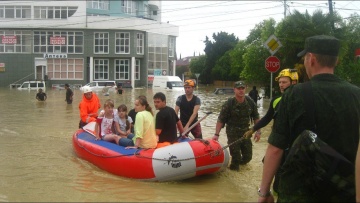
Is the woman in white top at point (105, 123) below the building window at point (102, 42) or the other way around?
below

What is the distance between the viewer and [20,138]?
45.5ft

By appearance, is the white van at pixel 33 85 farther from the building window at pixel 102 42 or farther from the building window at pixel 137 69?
the building window at pixel 137 69

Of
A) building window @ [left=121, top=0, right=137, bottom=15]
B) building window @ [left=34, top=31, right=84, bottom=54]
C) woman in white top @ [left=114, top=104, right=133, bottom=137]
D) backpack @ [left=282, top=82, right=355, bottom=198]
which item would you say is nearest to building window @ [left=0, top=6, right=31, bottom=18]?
building window @ [left=34, top=31, right=84, bottom=54]

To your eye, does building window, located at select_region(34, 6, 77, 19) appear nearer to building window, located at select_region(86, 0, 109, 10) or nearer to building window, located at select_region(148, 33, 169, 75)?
building window, located at select_region(86, 0, 109, 10)

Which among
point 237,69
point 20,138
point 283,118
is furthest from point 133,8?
point 283,118

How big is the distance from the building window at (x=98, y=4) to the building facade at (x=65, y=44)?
574 millimetres

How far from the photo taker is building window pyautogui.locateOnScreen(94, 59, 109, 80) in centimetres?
5938

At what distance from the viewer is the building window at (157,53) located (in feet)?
201

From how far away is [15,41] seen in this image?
59125 millimetres

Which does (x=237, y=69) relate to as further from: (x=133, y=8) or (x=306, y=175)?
(x=306, y=175)

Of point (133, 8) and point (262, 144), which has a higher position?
point (133, 8)

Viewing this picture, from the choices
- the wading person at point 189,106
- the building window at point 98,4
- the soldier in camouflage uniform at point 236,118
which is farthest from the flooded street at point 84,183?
the building window at point 98,4

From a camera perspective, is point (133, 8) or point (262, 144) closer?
point (262, 144)

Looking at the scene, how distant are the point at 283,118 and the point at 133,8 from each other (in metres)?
65.3
